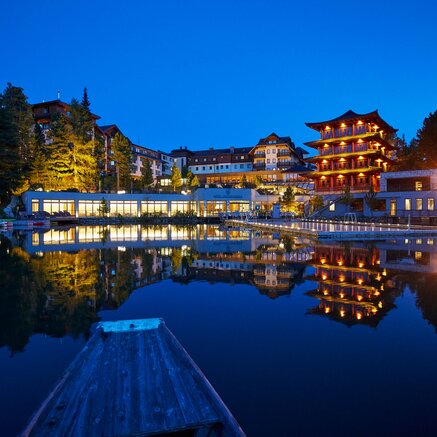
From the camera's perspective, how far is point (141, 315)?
779 centimetres

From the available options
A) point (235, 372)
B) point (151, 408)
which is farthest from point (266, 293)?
point (151, 408)

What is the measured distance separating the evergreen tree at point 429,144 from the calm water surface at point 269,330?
4118 cm

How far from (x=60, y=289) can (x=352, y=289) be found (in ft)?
26.7

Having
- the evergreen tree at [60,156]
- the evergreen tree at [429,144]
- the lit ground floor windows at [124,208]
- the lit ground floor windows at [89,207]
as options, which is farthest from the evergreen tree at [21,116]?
the evergreen tree at [429,144]

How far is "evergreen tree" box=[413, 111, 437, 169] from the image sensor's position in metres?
48.4

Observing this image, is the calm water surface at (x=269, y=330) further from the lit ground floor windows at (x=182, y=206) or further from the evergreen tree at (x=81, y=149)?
the lit ground floor windows at (x=182, y=206)

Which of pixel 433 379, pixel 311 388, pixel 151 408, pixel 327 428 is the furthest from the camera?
pixel 433 379

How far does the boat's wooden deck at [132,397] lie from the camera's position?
2928mm

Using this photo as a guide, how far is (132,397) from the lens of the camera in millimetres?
3367

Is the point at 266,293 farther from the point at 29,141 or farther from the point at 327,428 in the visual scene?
the point at 29,141

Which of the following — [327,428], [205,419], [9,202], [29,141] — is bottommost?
[327,428]

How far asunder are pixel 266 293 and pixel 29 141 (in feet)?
160

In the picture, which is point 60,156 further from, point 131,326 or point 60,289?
point 131,326

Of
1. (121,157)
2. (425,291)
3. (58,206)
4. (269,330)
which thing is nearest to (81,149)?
(121,157)
